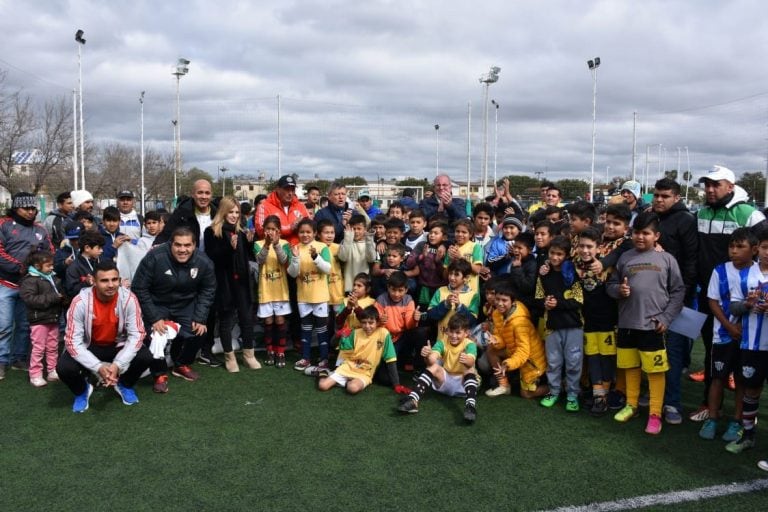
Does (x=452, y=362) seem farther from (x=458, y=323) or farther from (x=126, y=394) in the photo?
(x=126, y=394)

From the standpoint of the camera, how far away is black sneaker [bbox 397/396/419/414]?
464cm

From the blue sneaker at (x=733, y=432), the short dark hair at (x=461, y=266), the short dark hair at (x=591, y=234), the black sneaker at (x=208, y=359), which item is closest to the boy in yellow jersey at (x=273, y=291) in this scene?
the black sneaker at (x=208, y=359)

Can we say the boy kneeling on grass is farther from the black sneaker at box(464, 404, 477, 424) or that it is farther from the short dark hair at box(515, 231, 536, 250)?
the short dark hair at box(515, 231, 536, 250)

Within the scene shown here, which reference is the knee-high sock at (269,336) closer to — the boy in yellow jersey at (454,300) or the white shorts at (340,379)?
the white shorts at (340,379)

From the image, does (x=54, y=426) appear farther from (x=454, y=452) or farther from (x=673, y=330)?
(x=673, y=330)

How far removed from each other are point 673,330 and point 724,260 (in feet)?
2.54

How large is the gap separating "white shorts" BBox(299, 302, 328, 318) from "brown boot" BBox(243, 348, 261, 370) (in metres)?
0.72

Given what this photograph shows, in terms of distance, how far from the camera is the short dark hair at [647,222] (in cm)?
443

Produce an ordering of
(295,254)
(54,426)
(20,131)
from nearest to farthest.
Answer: (54,426) < (295,254) < (20,131)

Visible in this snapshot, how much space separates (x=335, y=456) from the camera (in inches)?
153

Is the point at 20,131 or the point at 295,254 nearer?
the point at 295,254

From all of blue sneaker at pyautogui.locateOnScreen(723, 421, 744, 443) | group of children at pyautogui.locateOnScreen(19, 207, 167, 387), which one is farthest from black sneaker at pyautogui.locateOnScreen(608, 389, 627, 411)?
group of children at pyautogui.locateOnScreen(19, 207, 167, 387)

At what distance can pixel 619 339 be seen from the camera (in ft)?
15.2

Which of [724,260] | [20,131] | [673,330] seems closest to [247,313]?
[673,330]
